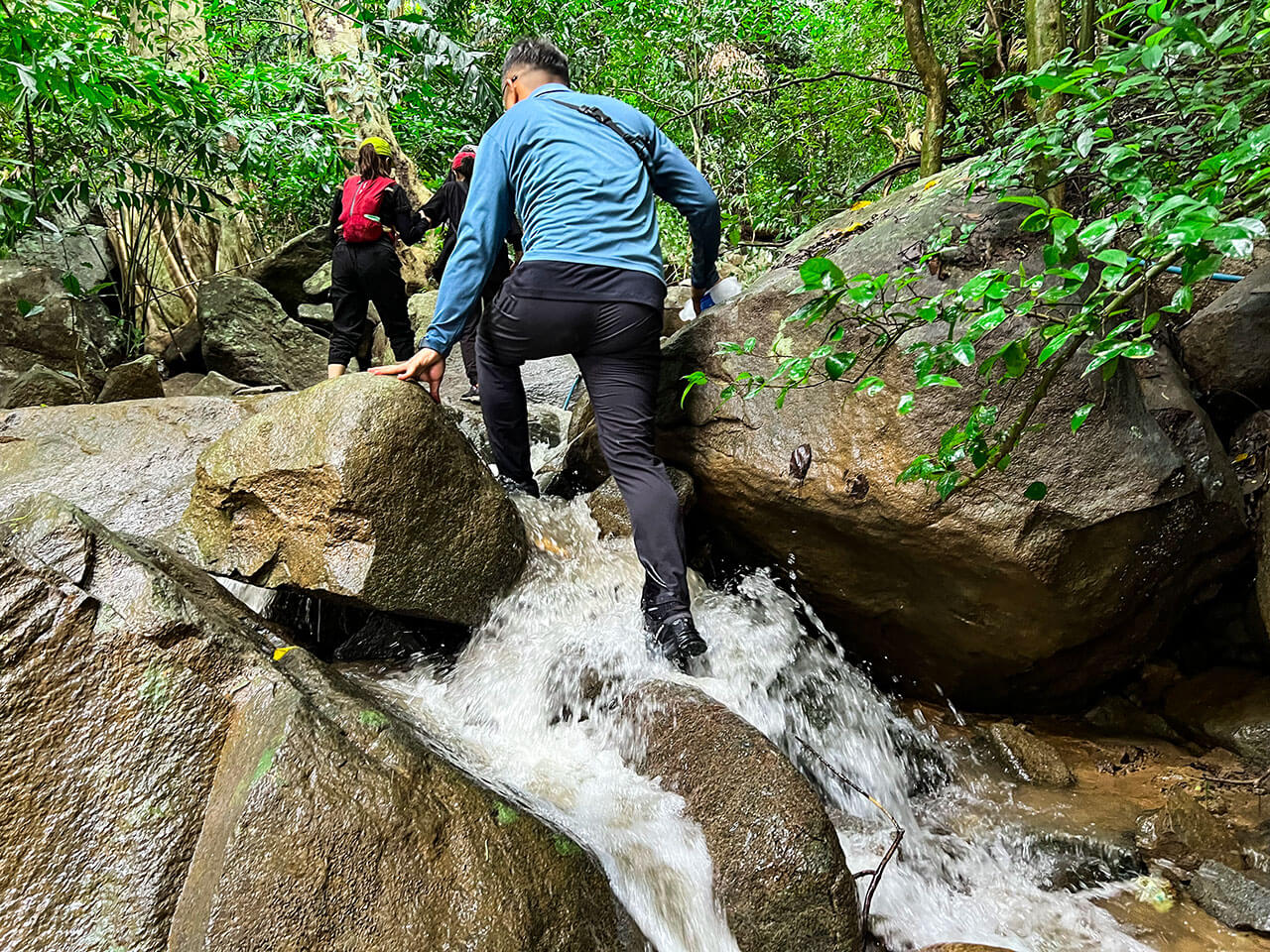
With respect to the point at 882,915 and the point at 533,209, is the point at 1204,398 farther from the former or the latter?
the point at 533,209

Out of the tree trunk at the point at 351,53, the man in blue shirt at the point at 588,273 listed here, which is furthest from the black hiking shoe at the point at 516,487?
the tree trunk at the point at 351,53

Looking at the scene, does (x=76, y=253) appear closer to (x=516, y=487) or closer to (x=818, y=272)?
(x=516, y=487)

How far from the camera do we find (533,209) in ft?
9.84

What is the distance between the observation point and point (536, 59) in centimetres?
323

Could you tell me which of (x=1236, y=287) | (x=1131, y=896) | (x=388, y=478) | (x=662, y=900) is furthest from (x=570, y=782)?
(x=1236, y=287)

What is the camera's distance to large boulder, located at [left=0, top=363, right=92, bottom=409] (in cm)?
555

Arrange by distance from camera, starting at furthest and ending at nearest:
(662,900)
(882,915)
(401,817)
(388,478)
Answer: (388,478) → (882,915) → (662,900) → (401,817)

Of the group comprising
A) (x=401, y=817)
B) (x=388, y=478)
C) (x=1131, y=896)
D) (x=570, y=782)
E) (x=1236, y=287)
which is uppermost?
(x=1236, y=287)

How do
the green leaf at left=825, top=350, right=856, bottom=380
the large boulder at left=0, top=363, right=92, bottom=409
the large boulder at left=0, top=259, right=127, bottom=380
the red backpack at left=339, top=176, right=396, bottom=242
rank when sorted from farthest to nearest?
the large boulder at left=0, top=259, right=127, bottom=380 < the large boulder at left=0, top=363, right=92, bottom=409 < the red backpack at left=339, top=176, right=396, bottom=242 < the green leaf at left=825, top=350, right=856, bottom=380

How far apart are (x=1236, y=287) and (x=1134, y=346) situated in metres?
2.47

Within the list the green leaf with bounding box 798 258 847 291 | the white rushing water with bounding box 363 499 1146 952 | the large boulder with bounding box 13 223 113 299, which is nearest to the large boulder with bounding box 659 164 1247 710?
the white rushing water with bounding box 363 499 1146 952

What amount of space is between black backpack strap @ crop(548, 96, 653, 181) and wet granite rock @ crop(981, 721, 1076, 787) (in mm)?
2962

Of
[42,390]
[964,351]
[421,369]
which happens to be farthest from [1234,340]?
[42,390]

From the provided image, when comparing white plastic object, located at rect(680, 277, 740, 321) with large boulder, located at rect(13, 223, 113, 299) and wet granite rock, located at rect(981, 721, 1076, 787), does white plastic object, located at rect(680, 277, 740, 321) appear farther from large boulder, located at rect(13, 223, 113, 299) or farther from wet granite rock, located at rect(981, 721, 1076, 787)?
large boulder, located at rect(13, 223, 113, 299)
